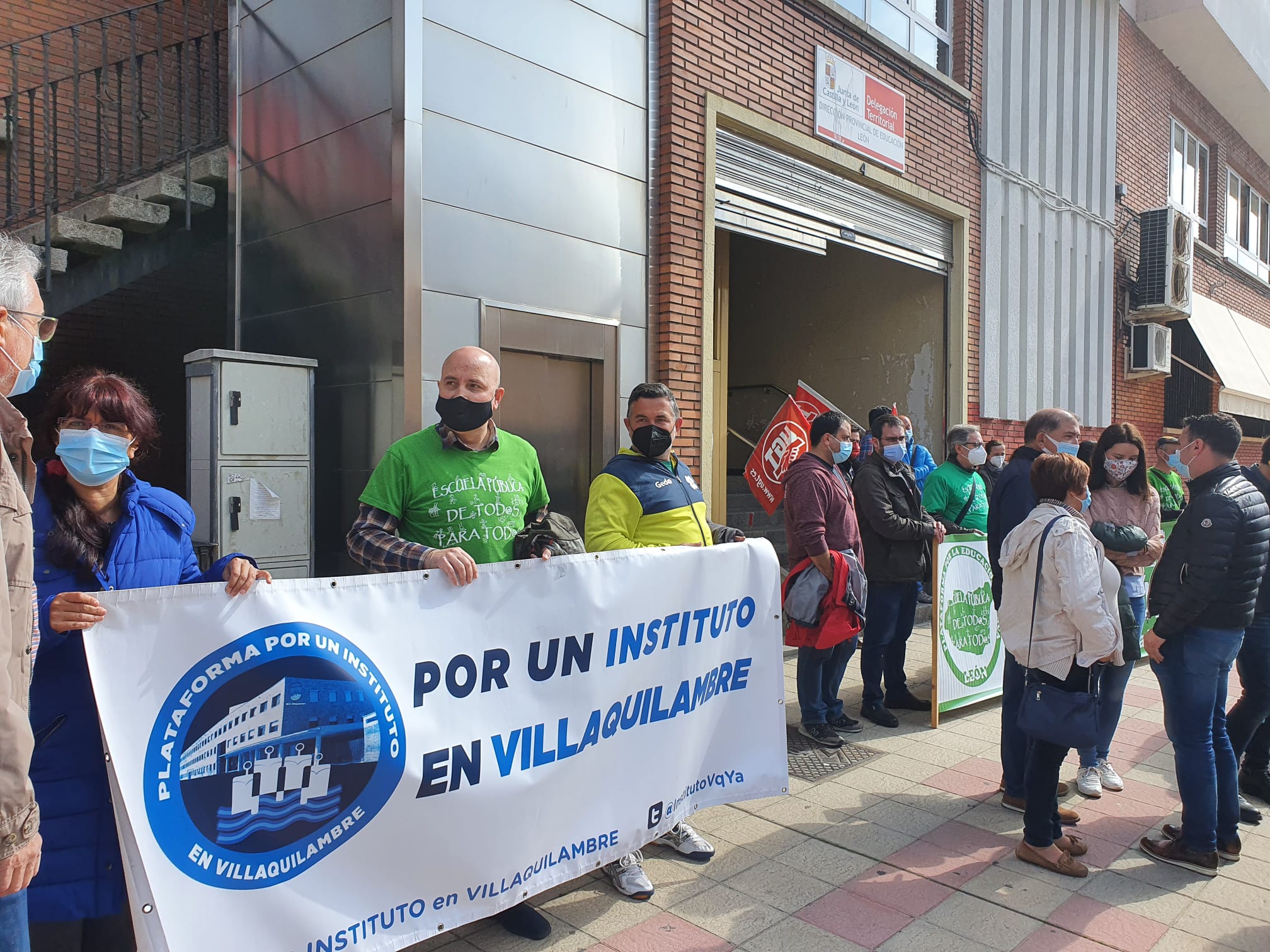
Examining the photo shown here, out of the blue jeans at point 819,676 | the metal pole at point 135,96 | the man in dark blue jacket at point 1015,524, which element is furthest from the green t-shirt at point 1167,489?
the metal pole at point 135,96

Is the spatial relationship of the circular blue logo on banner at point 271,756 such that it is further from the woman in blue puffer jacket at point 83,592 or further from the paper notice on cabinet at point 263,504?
the paper notice on cabinet at point 263,504

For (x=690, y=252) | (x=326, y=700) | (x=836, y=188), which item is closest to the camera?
(x=326, y=700)

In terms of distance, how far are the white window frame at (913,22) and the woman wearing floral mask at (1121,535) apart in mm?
5541

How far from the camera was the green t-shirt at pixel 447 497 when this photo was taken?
3.05 meters

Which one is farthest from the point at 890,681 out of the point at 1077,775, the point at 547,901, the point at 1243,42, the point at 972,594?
the point at 1243,42

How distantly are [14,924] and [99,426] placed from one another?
44.1 inches

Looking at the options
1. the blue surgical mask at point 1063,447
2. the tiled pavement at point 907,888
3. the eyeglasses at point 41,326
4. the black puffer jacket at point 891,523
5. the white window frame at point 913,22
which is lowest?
the tiled pavement at point 907,888

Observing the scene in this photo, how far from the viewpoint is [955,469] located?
6.31 metres

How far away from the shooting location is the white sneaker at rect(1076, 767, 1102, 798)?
4.41 metres

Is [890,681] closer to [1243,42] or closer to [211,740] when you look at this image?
[211,740]

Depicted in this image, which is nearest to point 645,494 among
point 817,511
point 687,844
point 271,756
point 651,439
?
point 651,439

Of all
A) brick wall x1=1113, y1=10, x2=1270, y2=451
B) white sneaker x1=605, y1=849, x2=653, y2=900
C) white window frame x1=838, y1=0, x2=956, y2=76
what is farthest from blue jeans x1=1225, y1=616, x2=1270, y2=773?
brick wall x1=1113, y1=10, x2=1270, y2=451

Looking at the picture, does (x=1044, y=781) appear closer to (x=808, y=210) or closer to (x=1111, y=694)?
(x=1111, y=694)

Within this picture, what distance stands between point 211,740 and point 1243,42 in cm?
1756
